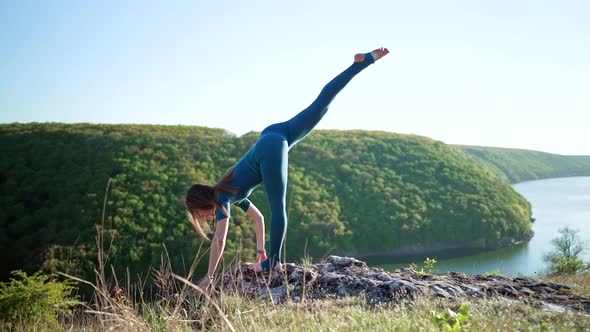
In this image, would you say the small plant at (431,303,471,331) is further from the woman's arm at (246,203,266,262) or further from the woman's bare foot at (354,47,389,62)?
the woman's bare foot at (354,47,389,62)

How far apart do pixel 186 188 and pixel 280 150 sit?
97.9ft

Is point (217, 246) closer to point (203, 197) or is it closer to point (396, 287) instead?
point (203, 197)

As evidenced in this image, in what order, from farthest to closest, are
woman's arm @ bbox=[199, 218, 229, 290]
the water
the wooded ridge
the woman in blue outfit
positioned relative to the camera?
the water, the wooded ridge, the woman in blue outfit, woman's arm @ bbox=[199, 218, 229, 290]

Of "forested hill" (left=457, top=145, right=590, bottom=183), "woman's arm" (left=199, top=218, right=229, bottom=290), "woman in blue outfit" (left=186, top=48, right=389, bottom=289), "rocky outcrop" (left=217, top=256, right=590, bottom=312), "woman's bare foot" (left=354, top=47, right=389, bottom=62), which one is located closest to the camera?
"rocky outcrop" (left=217, top=256, right=590, bottom=312)

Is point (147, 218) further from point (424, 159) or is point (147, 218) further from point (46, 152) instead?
point (424, 159)

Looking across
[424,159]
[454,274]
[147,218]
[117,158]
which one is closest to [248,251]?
[147,218]

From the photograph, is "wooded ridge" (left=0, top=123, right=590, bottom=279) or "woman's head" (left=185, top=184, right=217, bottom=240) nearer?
"woman's head" (left=185, top=184, right=217, bottom=240)

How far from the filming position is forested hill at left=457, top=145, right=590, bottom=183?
4085 inches

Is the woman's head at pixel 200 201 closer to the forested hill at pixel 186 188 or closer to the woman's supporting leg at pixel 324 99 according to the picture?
the woman's supporting leg at pixel 324 99

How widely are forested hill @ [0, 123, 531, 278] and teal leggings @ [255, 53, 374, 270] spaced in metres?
20.4

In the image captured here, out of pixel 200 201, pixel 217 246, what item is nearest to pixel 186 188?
pixel 200 201

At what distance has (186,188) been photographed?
110 ft

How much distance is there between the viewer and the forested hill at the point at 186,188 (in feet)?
88.6

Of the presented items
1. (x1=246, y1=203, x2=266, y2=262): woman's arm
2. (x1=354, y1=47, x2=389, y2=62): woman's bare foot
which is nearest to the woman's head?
(x1=246, y1=203, x2=266, y2=262): woman's arm
